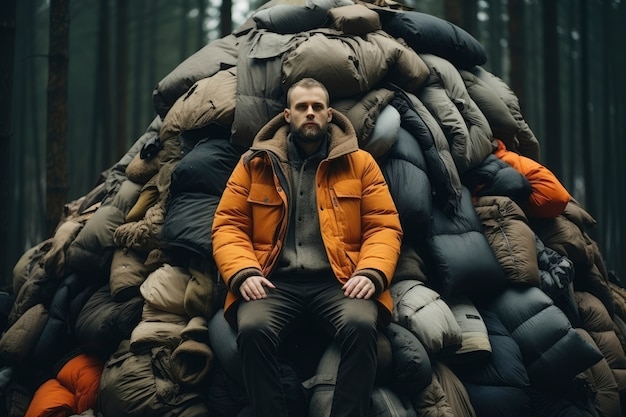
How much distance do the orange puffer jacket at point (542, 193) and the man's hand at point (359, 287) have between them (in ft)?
7.61

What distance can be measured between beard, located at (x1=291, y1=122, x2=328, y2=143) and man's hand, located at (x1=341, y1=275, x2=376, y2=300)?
3.24 feet

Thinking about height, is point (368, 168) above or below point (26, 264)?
above

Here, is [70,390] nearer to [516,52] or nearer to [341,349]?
[341,349]

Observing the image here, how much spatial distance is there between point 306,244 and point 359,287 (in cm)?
53

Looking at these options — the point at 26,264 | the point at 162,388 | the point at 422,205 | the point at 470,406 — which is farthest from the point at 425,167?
the point at 26,264

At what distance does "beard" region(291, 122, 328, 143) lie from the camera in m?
5.35

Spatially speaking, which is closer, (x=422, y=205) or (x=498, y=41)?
(x=422, y=205)

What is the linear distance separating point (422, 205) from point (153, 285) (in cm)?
197

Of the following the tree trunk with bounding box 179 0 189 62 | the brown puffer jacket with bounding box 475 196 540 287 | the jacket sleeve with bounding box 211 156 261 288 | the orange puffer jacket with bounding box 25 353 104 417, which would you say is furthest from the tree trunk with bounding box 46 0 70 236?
the tree trunk with bounding box 179 0 189 62

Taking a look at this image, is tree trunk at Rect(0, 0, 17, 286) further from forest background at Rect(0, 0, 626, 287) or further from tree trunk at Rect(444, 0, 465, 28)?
tree trunk at Rect(444, 0, 465, 28)

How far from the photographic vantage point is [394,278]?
5797mm

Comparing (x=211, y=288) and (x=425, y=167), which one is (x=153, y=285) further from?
(x=425, y=167)

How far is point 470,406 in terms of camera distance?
535cm

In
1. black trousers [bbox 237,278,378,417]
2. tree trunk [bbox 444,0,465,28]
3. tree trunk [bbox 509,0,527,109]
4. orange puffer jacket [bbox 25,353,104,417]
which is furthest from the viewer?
tree trunk [bbox 509,0,527,109]
